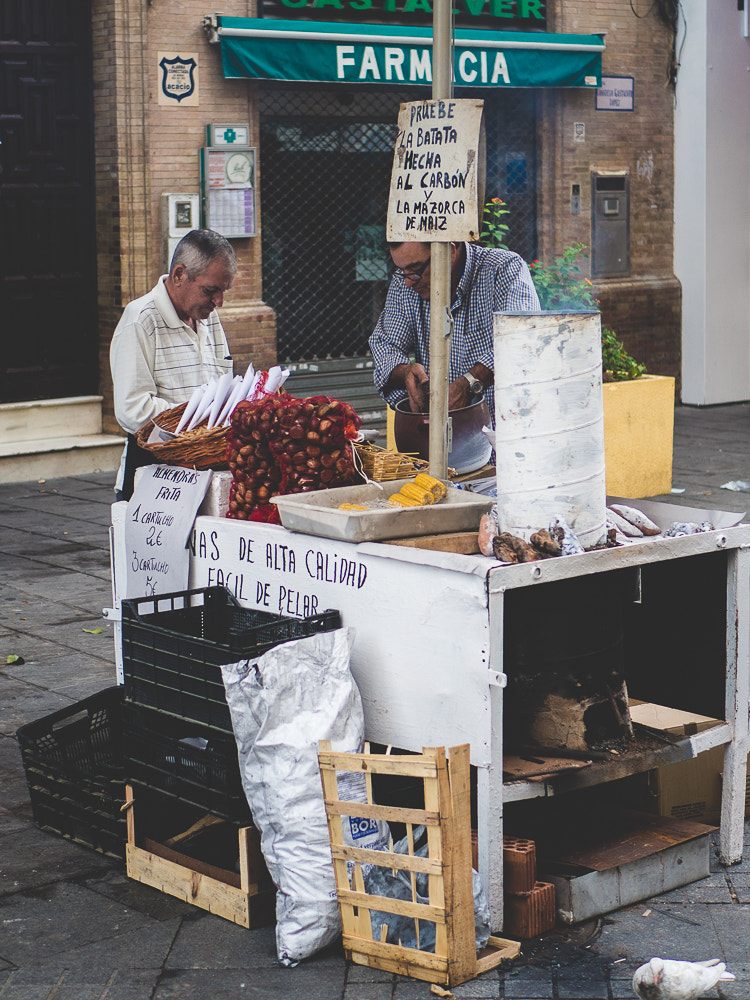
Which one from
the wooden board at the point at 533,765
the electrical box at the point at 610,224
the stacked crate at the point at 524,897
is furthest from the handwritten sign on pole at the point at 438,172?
the electrical box at the point at 610,224

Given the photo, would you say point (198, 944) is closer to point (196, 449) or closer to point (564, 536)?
point (564, 536)

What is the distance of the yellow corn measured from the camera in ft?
13.2

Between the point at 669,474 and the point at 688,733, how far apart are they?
6.17 meters

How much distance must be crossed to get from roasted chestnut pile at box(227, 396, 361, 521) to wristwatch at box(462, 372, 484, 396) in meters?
0.89

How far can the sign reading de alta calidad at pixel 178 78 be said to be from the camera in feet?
35.2

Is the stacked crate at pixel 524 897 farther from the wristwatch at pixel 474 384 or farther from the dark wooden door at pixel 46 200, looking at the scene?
the dark wooden door at pixel 46 200

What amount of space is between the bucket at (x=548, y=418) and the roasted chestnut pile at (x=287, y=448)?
584 mm

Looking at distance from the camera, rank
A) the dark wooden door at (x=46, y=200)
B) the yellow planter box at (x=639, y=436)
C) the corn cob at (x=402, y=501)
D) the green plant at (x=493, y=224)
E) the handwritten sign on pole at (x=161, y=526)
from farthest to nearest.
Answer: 1. the green plant at (x=493, y=224)
2. the dark wooden door at (x=46, y=200)
3. the yellow planter box at (x=639, y=436)
4. the handwritten sign on pole at (x=161, y=526)
5. the corn cob at (x=402, y=501)

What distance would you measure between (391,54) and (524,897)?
951 cm

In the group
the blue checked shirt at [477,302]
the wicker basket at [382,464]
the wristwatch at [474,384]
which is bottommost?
the wicker basket at [382,464]

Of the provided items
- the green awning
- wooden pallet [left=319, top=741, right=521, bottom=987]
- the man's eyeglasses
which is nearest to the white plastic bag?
wooden pallet [left=319, top=741, right=521, bottom=987]

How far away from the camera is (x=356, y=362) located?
1252cm

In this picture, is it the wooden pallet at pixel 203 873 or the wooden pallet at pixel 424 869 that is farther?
the wooden pallet at pixel 203 873

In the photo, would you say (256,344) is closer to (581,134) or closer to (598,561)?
(581,134)
